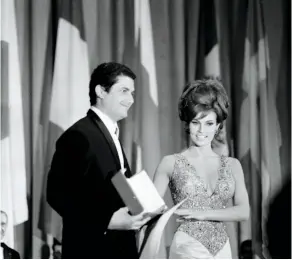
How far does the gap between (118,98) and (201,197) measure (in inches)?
20.9

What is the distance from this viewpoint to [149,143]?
244 cm

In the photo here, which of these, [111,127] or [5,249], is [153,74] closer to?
[111,127]

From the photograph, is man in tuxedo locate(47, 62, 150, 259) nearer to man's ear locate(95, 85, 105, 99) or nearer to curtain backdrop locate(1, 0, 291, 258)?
man's ear locate(95, 85, 105, 99)

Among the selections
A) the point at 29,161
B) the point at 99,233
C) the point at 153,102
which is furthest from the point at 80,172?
the point at 153,102

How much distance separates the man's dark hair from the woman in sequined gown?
0.28 meters

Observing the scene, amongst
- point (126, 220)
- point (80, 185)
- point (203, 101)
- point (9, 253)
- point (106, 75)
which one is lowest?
point (9, 253)

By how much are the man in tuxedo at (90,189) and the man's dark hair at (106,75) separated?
134mm

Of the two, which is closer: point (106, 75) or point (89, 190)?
point (89, 190)

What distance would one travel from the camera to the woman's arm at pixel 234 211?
198 centimetres

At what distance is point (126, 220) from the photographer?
1.86 meters

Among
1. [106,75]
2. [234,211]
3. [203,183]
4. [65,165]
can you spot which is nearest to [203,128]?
[203,183]

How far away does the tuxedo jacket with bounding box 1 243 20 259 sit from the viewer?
232 cm

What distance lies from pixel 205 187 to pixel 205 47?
2.65 ft

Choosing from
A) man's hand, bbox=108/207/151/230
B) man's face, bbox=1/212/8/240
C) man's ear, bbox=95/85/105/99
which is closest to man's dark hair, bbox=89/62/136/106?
man's ear, bbox=95/85/105/99
